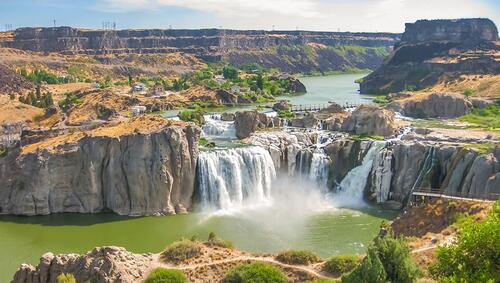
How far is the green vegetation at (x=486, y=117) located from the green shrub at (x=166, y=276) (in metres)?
42.1

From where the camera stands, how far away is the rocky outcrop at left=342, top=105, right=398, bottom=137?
53.9 meters

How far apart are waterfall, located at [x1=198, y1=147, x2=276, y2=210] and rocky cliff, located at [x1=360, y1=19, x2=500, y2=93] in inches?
2617

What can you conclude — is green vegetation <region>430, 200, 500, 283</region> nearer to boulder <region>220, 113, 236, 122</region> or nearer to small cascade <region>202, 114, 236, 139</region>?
small cascade <region>202, 114, 236, 139</region>

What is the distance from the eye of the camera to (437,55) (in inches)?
4751

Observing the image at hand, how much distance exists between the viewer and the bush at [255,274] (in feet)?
79.2

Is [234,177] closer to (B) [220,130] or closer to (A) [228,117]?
→ (B) [220,130]

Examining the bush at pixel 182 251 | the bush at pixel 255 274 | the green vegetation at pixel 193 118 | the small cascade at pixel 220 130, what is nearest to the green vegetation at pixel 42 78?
the green vegetation at pixel 193 118

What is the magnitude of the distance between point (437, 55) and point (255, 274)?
350ft

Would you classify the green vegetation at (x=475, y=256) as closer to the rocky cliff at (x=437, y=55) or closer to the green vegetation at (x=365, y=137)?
the green vegetation at (x=365, y=137)

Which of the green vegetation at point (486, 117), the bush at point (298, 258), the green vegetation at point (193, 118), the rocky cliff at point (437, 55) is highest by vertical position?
the rocky cliff at point (437, 55)

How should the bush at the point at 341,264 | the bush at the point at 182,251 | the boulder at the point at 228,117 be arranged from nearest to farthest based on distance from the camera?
the bush at the point at 341,264, the bush at the point at 182,251, the boulder at the point at 228,117

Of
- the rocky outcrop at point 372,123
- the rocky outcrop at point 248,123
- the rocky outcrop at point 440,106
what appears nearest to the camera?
the rocky outcrop at point 372,123

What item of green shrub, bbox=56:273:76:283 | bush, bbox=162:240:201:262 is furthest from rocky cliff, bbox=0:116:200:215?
green shrub, bbox=56:273:76:283

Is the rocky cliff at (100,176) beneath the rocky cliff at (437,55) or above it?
beneath
